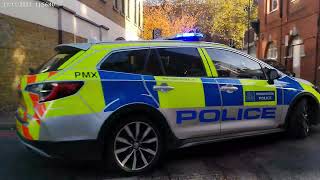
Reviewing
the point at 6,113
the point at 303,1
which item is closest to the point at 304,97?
the point at 6,113

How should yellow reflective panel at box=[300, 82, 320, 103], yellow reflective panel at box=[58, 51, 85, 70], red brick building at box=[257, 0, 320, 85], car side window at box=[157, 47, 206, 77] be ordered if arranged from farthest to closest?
red brick building at box=[257, 0, 320, 85]
yellow reflective panel at box=[300, 82, 320, 103]
car side window at box=[157, 47, 206, 77]
yellow reflective panel at box=[58, 51, 85, 70]

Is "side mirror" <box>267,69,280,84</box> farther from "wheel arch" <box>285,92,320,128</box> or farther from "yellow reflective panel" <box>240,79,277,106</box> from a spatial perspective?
"wheel arch" <box>285,92,320,128</box>

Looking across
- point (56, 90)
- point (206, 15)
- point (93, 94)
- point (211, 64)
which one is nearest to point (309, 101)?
point (211, 64)

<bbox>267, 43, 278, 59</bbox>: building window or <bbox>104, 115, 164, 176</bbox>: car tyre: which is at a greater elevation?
<bbox>267, 43, 278, 59</bbox>: building window

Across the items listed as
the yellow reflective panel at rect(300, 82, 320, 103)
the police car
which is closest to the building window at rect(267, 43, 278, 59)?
the yellow reflective panel at rect(300, 82, 320, 103)

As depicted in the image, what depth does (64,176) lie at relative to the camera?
16.7 feet

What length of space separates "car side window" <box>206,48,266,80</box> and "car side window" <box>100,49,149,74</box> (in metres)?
1.07

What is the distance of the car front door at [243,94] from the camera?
5754 mm

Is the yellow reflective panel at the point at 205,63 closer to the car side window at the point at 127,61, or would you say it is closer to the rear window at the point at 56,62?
the car side window at the point at 127,61

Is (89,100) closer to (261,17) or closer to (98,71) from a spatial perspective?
(98,71)

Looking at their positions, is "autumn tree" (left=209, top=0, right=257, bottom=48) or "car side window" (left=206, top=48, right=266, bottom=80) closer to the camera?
"car side window" (left=206, top=48, right=266, bottom=80)

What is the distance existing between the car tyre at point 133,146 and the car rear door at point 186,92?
0.96ft

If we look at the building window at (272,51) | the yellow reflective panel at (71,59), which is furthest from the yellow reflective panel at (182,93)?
the building window at (272,51)

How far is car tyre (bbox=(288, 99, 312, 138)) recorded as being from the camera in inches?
264
